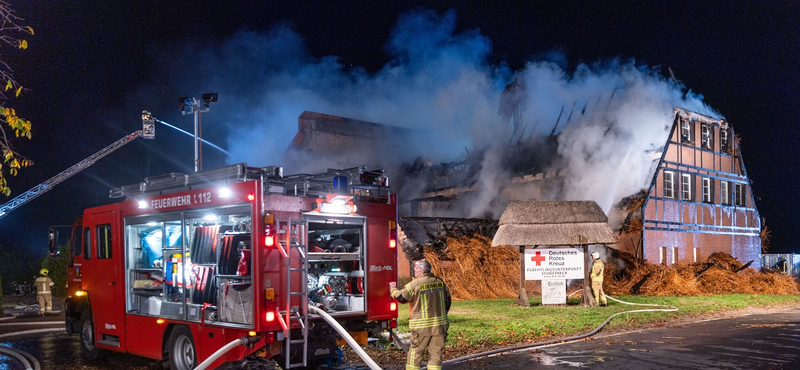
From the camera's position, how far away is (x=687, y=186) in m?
29.1

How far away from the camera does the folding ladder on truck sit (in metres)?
7.99

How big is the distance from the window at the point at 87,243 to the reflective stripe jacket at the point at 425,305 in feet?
21.8

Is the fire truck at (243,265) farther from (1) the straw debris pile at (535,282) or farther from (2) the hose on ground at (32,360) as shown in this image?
(1) the straw debris pile at (535,282)

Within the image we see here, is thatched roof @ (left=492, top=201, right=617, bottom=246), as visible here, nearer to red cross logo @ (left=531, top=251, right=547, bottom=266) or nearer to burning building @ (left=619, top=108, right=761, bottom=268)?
red cross logo @ (left=531, top=251, right=547, bottom=266)

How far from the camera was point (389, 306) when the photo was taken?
9.41m

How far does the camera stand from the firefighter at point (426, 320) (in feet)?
23.7

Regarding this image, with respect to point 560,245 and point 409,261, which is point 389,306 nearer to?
point 560,245

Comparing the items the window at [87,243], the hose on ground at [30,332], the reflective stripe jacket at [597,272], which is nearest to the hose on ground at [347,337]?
the window at [87,243]

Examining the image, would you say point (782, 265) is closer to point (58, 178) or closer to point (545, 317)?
point (545, 317)

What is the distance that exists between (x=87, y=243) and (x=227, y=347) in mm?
4989

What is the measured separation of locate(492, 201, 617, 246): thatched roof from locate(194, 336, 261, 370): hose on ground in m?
11.3

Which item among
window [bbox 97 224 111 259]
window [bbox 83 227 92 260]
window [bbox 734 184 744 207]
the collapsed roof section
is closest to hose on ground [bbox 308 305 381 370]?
window [bbox 97 224 111 259]

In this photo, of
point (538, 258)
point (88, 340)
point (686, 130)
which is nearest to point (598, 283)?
point (538, 258)

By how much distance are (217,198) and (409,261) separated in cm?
1590
